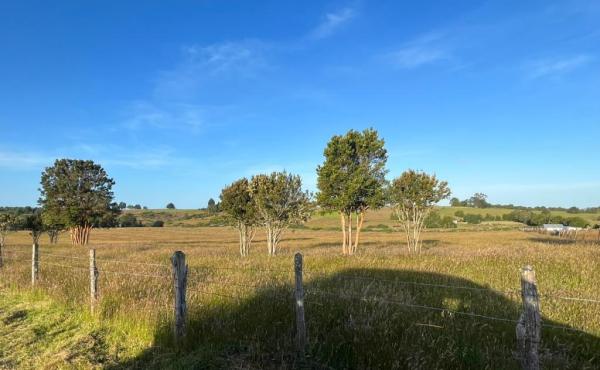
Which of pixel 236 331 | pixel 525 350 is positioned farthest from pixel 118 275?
pixel 525 350

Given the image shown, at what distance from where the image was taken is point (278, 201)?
23.8m

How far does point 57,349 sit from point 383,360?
505cm

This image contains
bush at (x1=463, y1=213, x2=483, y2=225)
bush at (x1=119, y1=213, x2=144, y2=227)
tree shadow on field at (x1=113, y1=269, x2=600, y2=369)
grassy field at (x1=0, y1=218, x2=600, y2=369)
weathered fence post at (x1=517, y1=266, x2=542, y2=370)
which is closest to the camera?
weathered fence post at (x1=517, y1=266, x2=542, y2=370)

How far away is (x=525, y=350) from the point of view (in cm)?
388

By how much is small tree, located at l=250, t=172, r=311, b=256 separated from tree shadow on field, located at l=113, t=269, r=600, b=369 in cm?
1609

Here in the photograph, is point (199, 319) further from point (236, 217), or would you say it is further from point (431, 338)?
point (236, 217)

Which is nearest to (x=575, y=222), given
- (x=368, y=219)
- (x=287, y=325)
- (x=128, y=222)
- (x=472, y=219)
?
(x=472, y=219)

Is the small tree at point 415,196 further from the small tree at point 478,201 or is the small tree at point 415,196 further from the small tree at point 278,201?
the small tree at point 478,201

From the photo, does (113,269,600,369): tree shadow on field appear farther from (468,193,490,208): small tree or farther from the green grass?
(468,193,490,208): small tree

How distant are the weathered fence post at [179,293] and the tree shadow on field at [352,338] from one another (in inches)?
6.4

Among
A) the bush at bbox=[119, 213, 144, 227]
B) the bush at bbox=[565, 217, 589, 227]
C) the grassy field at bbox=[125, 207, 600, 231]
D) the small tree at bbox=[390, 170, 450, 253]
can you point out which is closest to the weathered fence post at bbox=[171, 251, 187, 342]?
the small tree at bbox=[390, 170, 450, 253]

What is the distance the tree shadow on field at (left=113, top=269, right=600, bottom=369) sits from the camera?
4.89m

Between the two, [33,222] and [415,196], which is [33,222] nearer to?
[33,222]

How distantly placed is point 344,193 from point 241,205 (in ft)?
22.1
